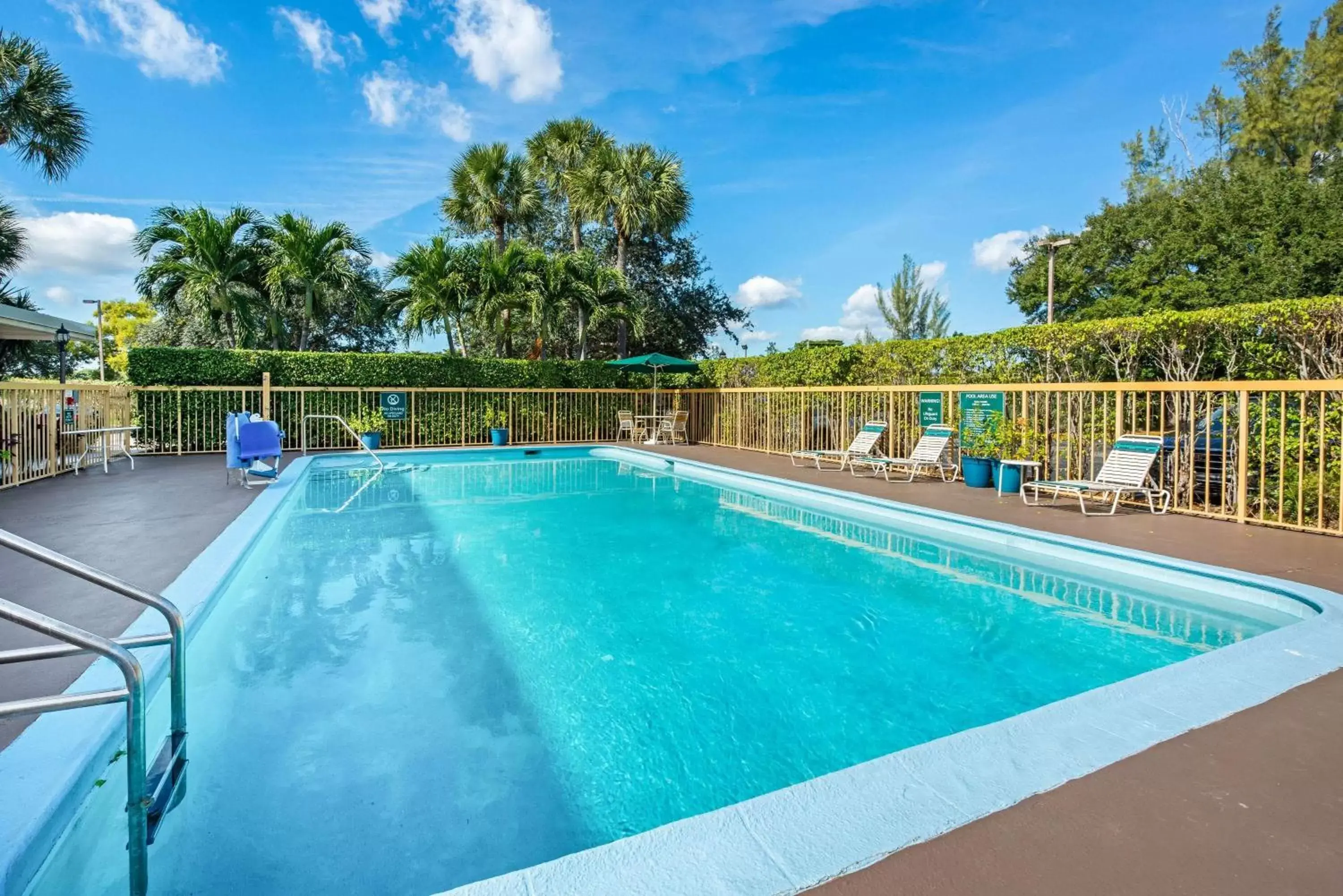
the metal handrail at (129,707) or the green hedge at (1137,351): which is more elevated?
the green hedge at (1137,351)

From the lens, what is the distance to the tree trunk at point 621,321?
19328 mm

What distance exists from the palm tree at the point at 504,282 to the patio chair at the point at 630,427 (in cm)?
355

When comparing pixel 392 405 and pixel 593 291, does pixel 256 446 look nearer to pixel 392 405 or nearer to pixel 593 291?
pixel 392 405

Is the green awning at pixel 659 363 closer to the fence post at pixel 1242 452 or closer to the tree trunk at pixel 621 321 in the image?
the tree trunk at pixel 621 321

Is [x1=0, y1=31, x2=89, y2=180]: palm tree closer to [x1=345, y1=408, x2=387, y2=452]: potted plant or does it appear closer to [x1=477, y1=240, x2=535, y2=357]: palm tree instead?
[x1=345, y1=408, x2=387, y2=452]: potted plant

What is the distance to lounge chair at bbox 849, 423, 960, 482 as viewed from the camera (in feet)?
31.3

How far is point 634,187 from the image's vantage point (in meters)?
18.2

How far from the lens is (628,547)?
6.46 m

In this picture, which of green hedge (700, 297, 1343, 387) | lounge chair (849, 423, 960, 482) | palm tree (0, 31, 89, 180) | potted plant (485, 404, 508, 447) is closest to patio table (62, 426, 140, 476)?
palm tree (0, 31, 89, 180)

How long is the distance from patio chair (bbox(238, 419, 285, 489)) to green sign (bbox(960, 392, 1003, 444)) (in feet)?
30.3

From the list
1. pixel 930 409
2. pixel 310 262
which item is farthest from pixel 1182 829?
pixel 310 262

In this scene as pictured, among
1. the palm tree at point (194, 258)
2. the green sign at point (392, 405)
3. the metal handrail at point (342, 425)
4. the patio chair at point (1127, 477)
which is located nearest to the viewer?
the patio chair at point (1127, 477)

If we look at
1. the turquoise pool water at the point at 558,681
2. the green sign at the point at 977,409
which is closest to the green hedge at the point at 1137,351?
the green sign at the point at 977,409

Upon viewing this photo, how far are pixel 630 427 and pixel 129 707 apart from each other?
15487 mm
